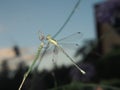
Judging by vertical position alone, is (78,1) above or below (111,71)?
above

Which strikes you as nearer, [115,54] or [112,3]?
[112,3]

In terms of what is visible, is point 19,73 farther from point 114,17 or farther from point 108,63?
point 108,63

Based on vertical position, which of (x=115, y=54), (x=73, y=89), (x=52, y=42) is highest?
(x=52, y=42)

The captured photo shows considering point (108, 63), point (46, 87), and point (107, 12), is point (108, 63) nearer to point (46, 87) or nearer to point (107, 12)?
point (107, 12)

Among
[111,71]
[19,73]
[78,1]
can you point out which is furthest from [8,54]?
[111,71]

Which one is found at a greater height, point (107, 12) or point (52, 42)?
point (52, 42)

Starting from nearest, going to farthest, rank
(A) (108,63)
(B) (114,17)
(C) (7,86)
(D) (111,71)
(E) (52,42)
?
(E) (52,42)
(C) (7,86)
(B) (114,17)
(D) (111,71)
(A) (108,63)

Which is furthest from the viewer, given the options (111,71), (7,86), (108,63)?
(108,63)

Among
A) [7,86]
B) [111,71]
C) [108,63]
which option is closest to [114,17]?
[7,86]

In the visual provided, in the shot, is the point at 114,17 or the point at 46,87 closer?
the point at 46,87
